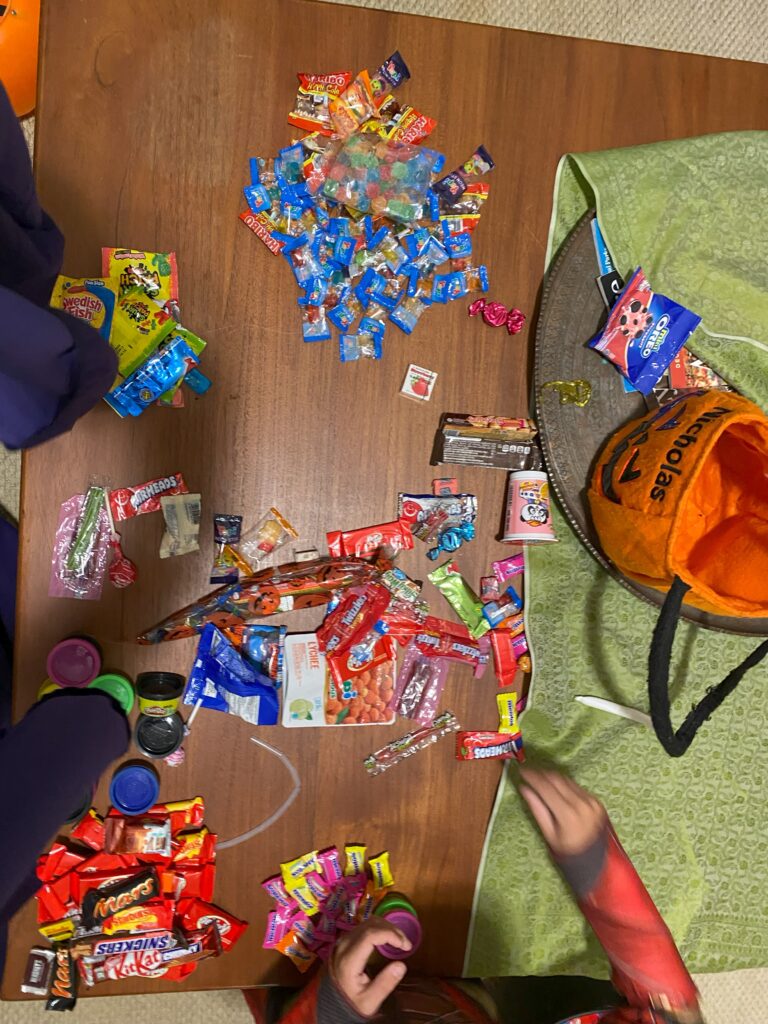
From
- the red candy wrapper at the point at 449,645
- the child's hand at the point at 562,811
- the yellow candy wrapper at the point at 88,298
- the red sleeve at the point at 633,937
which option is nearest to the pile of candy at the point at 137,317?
the yellow candy wrapper at the point at 88,298

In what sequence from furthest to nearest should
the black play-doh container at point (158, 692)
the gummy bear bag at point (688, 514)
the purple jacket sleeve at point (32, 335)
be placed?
the black play-doh container at point (158, 692), the gummy bear bag at point (688, 514), the purple jacket sleeve at point (32, 335)

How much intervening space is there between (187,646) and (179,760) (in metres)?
0.14

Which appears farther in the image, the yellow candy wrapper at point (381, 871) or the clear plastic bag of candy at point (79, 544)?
the yellow candy wrapper at point (381, 871)

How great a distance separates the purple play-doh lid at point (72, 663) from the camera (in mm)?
878

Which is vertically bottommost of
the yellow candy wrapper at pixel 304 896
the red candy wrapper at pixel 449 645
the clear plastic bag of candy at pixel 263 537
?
the yellow candy wrapper at pixel 304 896

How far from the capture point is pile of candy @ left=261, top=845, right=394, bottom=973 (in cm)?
96

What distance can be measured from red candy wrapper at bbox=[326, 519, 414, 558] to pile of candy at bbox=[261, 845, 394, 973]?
384mm

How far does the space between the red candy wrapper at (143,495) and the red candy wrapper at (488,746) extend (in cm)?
48

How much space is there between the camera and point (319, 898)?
3.17 ft

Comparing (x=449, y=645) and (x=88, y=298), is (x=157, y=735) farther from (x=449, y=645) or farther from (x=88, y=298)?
(x=88, y=298)

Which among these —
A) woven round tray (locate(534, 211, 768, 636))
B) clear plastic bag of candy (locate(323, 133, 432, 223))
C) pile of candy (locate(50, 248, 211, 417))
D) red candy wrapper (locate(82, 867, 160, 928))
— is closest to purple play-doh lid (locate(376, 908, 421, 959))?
red candy wrapper (locate(82, 867, 160, 928))

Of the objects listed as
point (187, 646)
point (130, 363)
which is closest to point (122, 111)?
point (130, 363)

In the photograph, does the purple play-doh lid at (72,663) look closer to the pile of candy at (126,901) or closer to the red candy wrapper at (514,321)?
the pile of candy at (126,901)

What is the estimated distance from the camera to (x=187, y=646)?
3.04ft
